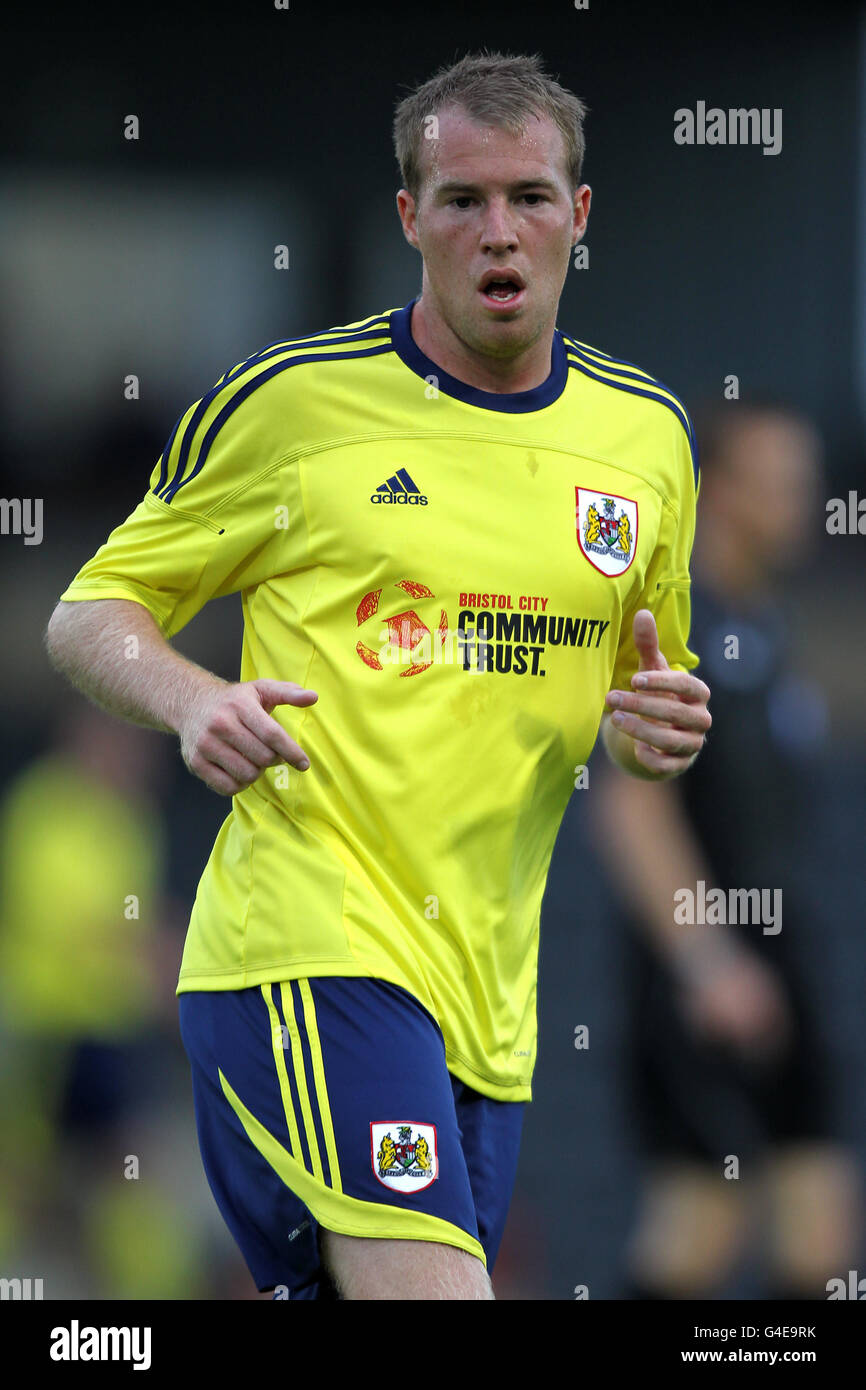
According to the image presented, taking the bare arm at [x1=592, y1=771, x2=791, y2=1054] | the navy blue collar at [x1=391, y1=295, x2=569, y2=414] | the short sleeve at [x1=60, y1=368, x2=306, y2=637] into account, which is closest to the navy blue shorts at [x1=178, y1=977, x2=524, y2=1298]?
the short sleeve at [x1=60, y1=368, x2=306, y2=637]

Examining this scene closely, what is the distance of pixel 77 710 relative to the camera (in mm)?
5750

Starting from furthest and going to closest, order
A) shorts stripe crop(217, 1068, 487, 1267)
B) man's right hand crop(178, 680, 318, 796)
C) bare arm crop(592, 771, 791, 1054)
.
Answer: bare arm crop(592, 771, 791, 1054) < shorts stripe crop(217, 1068, 487, 1267) < man's right hand crop(178, 680, 318, 796)

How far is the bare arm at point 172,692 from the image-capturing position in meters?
2.49

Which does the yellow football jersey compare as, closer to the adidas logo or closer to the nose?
the adidas logo

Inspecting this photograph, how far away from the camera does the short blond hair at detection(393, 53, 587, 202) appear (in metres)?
2.98

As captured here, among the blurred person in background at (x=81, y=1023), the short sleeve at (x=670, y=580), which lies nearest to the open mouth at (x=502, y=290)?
the short sleeve at (x=670, y=580)

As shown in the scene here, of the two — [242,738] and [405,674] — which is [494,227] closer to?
[405,674]

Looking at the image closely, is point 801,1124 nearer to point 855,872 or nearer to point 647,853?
point 647,853

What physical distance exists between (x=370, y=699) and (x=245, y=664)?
323 millimetres

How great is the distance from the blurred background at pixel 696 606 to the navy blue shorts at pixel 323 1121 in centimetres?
189

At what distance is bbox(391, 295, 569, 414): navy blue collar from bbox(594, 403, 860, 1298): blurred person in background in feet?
4.94

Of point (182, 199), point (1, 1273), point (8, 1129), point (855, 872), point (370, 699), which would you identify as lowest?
point (1, 1273)

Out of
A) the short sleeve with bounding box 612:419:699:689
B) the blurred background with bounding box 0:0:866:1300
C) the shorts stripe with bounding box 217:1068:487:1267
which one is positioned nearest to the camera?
the shorts stripe with bounding box 217:1068:487:1267
